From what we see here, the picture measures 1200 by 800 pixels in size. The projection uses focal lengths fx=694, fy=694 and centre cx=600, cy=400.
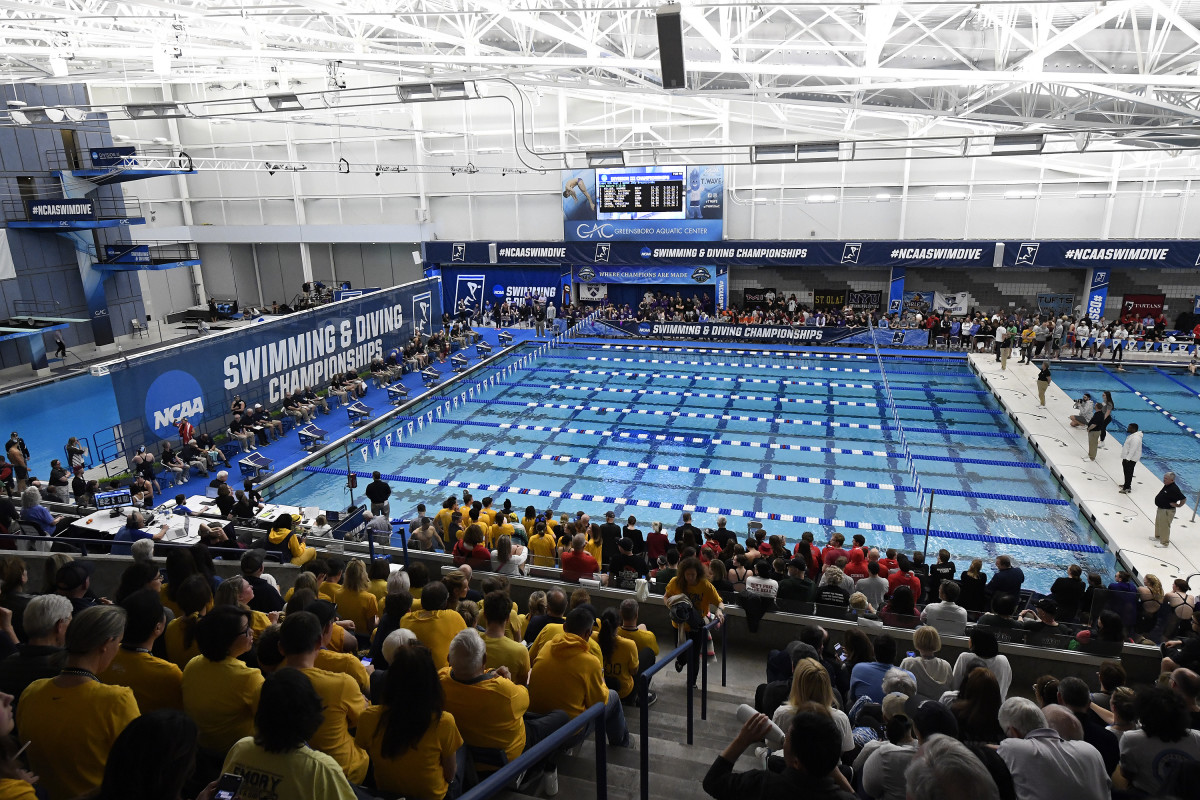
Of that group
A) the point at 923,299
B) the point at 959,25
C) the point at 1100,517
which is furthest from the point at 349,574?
the point at 923,299

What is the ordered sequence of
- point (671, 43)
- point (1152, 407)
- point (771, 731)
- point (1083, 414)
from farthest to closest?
point (1152, 407), point (1083, 414), point (671, 43), point (771, 731)

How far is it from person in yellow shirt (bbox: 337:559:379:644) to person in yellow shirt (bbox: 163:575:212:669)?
3.51 feet

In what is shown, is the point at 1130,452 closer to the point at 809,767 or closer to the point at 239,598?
the point at 809,767

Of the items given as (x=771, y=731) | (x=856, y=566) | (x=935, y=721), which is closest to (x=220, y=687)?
(x=771, y=731)

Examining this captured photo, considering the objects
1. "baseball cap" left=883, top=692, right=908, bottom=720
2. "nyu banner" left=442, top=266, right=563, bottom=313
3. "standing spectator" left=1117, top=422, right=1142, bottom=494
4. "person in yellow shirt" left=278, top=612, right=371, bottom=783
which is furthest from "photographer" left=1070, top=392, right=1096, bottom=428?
"nyu banner" left=442, top=266, right=563, bottom=313

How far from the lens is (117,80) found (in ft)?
57.9

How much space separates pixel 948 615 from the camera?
213 inches

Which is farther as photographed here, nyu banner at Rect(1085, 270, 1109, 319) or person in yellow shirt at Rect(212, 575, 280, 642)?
nyu banner at Rect(1085, 270, 1109, 319)

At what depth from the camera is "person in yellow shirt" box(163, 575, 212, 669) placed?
3322 millimetres

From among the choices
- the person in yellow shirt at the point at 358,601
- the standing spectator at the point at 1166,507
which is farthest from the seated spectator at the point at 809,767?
the standing spectator at the point at 1166,507

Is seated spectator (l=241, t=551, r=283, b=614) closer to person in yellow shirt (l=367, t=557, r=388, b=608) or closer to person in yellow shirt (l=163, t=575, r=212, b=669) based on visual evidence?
person in yellow shirt (l=367, t=557, r=388, b=608)

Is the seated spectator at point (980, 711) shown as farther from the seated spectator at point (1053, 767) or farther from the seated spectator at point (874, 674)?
the seated spectator at point (874, 674)

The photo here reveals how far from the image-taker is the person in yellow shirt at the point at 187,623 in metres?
3.32

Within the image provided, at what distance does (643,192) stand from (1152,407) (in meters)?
16.4
